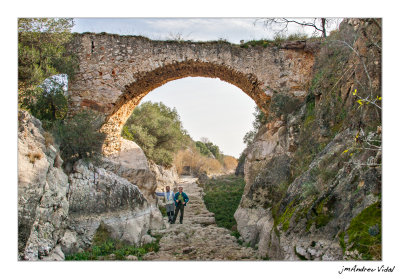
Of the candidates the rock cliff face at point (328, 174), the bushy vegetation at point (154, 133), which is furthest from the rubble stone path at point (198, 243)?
the bushy vegetation at point (154, 133)

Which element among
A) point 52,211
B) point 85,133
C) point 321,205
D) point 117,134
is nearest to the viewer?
point 321,205

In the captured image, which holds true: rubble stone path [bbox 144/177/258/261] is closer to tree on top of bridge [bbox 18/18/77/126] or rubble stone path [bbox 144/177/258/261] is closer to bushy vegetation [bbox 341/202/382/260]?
bushy vegetation [bbox 341/202/382/260]

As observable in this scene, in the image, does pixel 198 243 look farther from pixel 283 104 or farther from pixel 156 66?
pixel 156 66

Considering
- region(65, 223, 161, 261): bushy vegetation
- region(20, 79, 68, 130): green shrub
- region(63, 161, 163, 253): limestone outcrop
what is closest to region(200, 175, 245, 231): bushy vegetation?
region(63, 161, 163, 253): limestone outcrop

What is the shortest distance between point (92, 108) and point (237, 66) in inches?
187

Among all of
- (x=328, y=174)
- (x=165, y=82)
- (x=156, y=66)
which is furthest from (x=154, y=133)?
(x=328, y=174)

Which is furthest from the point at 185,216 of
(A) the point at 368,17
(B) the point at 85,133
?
(A) the point at 368,17

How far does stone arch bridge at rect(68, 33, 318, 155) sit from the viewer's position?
31.2 ft

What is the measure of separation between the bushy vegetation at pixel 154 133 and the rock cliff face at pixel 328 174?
8.89m

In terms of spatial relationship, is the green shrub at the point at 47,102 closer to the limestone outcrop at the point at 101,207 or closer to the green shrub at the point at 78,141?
the green shrub at the point at 78,141

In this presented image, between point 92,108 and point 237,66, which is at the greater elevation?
point 237,66

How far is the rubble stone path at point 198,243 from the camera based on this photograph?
525 centimetres

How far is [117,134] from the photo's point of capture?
1028 cm

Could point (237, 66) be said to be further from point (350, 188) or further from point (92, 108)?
point (350, 188)
